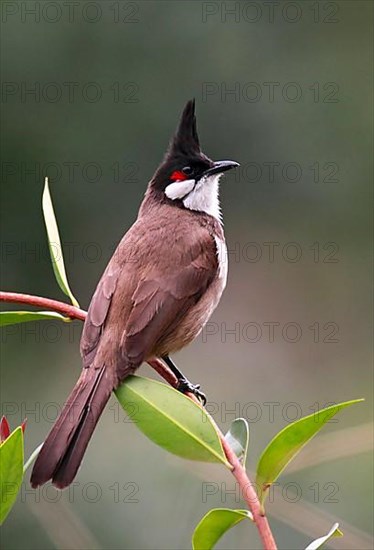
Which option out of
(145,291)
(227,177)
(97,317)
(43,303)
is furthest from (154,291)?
(227,177)

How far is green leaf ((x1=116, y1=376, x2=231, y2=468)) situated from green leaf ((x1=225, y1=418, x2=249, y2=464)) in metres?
0.10

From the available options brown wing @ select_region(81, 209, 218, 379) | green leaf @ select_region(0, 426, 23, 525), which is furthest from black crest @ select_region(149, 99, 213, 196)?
green leaf @ select_region(0, 426, 23, 525)

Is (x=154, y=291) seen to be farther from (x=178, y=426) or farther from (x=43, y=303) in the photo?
(x=178, y=426)

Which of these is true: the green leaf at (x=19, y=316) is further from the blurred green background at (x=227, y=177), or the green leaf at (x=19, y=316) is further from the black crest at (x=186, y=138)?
the blurred green background at (x=227, y=177)

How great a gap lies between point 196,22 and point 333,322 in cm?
132

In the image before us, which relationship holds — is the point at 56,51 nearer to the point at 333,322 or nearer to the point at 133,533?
the point at 333,322

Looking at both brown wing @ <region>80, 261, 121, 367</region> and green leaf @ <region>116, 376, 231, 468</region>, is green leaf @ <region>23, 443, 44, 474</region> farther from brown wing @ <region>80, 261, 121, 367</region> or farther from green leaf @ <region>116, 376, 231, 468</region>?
brown wing @ <region>80, 261, 121, 367</region>

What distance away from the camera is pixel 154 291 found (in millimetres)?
2000

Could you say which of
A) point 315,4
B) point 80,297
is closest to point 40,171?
point 80,297

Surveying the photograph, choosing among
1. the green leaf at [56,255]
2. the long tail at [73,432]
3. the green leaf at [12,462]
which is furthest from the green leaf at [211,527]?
the green leaf at [56,255]

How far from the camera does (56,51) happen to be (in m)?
3.71

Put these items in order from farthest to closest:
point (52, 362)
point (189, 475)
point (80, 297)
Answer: point (80, 297)
point (52, 362)
point (189, 475)

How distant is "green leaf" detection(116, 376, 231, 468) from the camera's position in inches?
47.6

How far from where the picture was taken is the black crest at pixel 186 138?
232 cm
